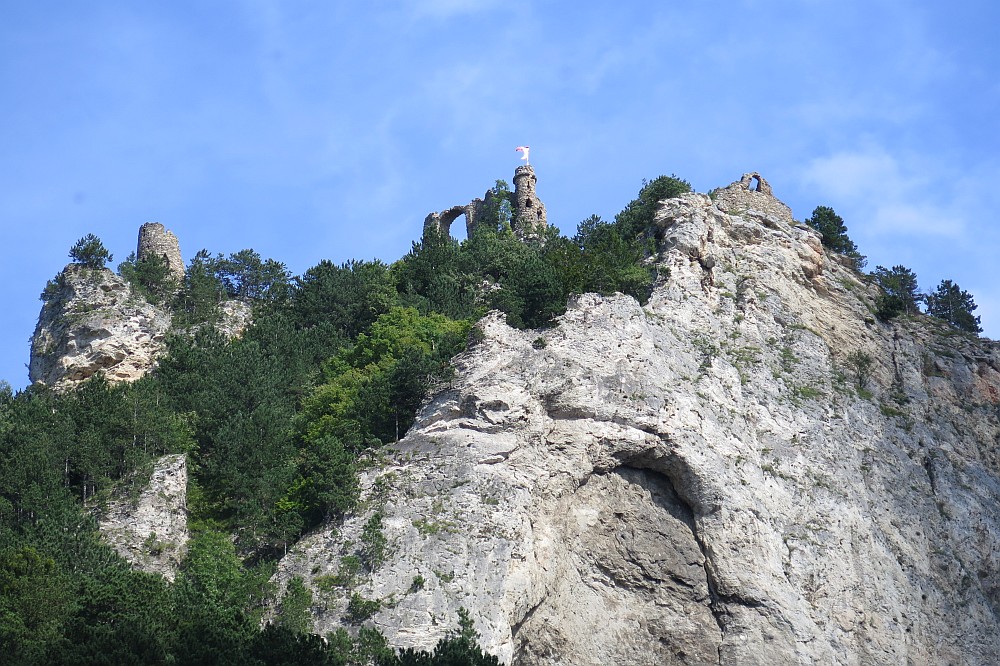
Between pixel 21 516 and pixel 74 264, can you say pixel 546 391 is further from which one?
pixel 74 264

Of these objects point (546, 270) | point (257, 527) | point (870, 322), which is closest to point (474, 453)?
point (257, 527)

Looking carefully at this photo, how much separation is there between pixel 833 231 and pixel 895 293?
432 cm

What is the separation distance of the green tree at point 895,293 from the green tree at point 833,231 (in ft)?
4.35

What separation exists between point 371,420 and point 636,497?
879 centimetres

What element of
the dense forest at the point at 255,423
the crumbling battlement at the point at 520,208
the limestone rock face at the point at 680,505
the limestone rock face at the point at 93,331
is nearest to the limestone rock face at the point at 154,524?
the dense forest at the point at 255,423

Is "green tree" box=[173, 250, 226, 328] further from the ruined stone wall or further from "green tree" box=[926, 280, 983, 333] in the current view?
"green tree" box=[926, 280, 983, 333]

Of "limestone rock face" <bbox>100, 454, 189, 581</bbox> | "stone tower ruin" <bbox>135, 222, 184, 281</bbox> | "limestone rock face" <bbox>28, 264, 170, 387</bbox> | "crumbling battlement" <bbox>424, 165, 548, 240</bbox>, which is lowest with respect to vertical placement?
"limestone rock face" <bbox>100, 454, 189, 581</bbox>

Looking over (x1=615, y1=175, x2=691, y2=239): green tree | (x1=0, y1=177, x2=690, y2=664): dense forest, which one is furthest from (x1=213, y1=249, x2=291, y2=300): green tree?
(x1=615, y1=175, x2=691, y2=239): green tree

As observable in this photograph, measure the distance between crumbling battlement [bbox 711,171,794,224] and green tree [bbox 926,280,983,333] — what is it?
962 cm

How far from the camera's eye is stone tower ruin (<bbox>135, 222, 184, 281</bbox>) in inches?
2391

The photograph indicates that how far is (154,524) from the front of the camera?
133ft

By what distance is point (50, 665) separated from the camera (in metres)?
31.7

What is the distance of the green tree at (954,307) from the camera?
61.4 meters

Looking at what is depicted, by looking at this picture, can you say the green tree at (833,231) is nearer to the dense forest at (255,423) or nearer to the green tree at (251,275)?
the dense forest at (255,423)
